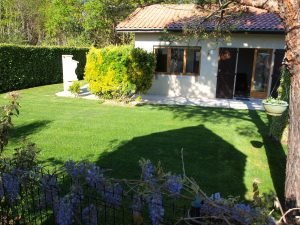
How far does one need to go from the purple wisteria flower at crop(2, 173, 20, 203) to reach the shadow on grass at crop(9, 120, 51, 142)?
159 inches

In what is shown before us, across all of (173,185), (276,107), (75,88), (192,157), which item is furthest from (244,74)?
(173,185)

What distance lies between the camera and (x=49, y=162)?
20.8ft

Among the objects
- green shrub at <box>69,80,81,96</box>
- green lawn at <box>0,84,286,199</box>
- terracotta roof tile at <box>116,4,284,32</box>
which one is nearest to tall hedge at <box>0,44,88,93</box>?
green shrub at <box>69,80,81,96</box>

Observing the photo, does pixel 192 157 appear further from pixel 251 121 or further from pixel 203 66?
pixel 203 66

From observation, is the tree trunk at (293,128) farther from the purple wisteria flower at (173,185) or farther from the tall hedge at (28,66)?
the tall hedge at (28,66)

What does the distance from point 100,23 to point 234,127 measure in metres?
22.1

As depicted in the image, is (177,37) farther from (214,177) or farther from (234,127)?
(214,177)

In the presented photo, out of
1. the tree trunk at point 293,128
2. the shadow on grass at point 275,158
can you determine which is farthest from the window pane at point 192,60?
the tree trunk at point 293,128

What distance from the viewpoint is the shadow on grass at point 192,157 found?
578 centimetres

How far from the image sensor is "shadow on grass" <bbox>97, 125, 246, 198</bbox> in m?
5.78

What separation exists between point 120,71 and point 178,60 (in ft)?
12.2

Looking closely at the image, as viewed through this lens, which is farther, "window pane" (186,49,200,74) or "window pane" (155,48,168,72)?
"window pane" (155,48,168,72)

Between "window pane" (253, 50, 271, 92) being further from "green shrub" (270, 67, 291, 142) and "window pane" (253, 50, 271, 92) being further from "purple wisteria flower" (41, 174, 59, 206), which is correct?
"purple wisteria flower" (41, 174, 59, 206)

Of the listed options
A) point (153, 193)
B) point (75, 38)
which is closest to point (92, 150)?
point (153, 193)
